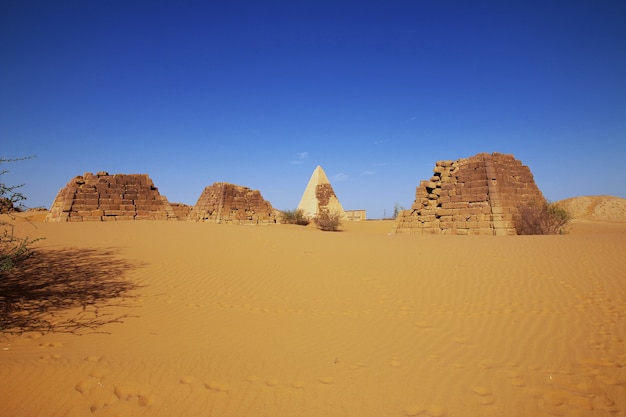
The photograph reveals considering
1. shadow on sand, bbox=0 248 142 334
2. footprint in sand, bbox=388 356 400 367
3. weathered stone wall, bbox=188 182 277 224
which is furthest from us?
weathered stone wall, bbox=188 182 277 224

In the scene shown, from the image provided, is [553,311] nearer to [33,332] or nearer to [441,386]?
[441,386]

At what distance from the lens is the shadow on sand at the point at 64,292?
3732 mm

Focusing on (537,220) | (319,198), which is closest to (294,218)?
(319,198)

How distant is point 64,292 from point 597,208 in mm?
36877

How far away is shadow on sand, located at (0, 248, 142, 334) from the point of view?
3732mm

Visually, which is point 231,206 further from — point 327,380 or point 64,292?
point 327,380

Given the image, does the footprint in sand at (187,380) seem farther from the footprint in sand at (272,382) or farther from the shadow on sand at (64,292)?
the shadow on sand at (64,292)

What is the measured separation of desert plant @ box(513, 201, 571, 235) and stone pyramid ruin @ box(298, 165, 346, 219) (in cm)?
1585

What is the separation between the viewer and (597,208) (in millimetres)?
29156

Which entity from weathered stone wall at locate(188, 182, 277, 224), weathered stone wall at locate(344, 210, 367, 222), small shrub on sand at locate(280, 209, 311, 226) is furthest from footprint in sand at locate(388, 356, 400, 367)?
weathered stone wall at locate(344, 210, 367, 222)

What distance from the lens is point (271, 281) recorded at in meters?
5.98

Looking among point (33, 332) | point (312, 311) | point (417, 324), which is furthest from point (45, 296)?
point (417, 324)

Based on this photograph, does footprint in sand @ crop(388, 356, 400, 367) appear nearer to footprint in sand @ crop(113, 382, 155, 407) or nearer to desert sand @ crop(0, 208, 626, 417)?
desert sand @ crop(0, 208, 626, 417)

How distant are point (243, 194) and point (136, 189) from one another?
22.8 ft
